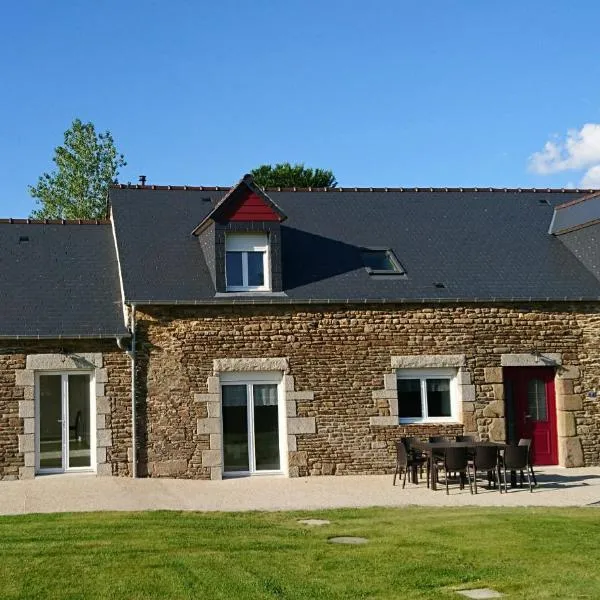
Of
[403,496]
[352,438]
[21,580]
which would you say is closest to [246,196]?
[352,438]

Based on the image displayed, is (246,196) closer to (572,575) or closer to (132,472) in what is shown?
(132,472)

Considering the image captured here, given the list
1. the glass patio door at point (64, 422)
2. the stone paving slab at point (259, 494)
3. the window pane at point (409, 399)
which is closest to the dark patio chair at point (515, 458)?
the stone paving slab at point (259, 494)

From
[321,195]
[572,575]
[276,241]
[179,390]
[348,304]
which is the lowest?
[572,575]

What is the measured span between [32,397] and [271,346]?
4.29m

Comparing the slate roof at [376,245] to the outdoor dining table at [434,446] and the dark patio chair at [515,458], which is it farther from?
the dark patio chair at [515,458]

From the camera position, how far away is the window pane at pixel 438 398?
1739cm

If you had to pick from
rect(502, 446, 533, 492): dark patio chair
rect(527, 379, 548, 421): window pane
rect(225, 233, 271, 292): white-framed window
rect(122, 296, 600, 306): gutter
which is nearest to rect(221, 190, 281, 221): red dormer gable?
rect(225, 233, 271, 292): white-framed window

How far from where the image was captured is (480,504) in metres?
13.0

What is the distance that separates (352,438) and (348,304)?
2.47 m

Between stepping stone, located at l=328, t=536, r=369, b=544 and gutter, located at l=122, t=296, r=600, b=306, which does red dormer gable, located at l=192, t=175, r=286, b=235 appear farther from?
stepping stone, located at l=328, t=536, r=369, b=544

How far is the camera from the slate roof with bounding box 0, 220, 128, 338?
16.4 metres

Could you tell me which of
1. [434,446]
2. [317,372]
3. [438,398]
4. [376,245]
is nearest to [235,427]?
[317,372]

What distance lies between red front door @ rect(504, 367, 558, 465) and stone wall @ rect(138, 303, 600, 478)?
370 millimetres

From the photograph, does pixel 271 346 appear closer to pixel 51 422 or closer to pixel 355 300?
pixel 355 300
